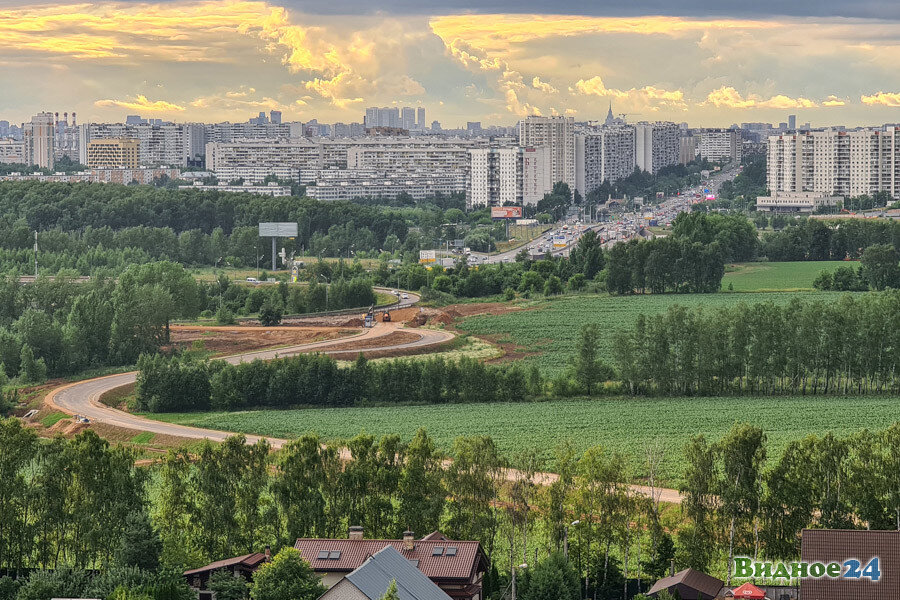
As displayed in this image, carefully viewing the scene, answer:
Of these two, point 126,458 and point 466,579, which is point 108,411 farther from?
point 466,579

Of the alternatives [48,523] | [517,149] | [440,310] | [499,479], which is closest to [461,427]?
[499,479]

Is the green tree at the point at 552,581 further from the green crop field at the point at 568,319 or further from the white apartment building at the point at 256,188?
the white apartment building at the point at 256,188

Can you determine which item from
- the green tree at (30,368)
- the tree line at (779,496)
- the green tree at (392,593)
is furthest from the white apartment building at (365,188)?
the green tree at (392,593)

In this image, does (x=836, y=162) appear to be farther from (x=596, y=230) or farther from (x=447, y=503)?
(x=447, y=503)

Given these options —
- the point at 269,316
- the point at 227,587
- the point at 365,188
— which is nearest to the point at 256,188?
the point at 365,188

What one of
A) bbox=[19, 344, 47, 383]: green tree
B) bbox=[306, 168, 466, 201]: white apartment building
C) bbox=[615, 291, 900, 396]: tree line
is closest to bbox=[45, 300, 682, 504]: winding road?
bbox=[19, 344, 47, 383]: green tree
